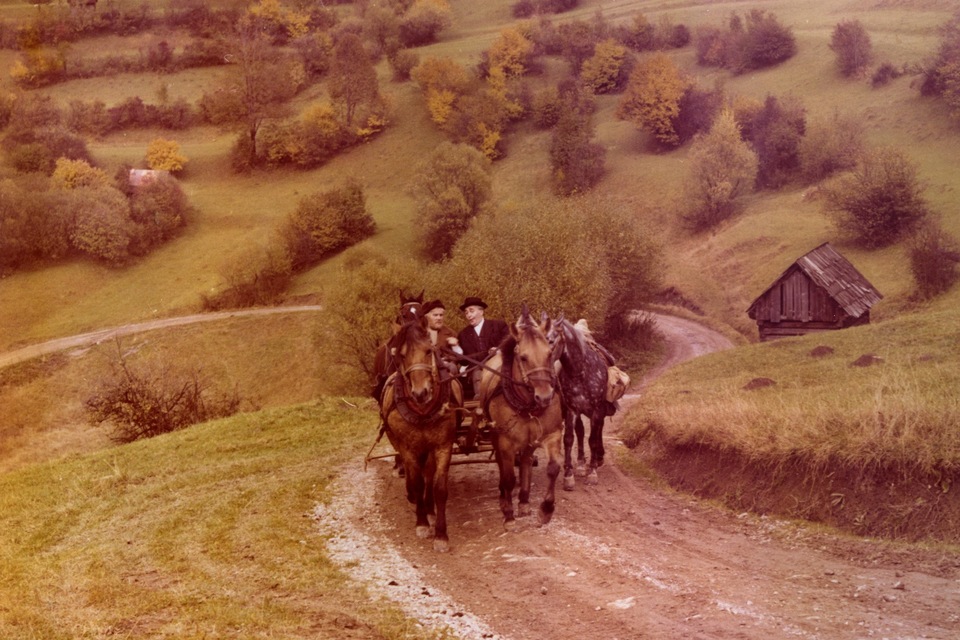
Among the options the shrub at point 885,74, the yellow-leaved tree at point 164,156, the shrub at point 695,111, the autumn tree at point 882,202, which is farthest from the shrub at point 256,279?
the shrub at point 885,74

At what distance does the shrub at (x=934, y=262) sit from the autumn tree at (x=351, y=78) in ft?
134

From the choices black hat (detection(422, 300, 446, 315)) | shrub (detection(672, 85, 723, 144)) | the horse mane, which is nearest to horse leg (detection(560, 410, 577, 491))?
the horse mane

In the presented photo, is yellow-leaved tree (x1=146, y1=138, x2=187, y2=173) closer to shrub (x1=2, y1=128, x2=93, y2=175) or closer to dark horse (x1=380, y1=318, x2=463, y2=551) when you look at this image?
shrub (x1=2, y1=128, x2=93, y2=175)

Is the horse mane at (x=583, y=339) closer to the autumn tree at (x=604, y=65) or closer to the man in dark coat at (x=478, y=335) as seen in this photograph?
the man in dark coat at (x=478, y=335)

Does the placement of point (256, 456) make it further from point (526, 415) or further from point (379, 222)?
point (379, 222)

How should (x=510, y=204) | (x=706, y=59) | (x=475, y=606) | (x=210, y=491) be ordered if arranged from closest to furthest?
(x=475, y=606) < (x=210, y=491) < (x=510, y=204) < (x=706, y=59)

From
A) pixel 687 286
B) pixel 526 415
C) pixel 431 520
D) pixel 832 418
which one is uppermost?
pixel 526 415

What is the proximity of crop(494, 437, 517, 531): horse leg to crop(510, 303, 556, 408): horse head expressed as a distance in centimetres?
93

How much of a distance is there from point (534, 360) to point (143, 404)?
20496 millimetres

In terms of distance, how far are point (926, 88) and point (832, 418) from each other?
58.8m

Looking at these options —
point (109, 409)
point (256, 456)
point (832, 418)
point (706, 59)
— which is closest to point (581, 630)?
point (832, 418)

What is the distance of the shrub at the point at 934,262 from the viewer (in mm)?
42688

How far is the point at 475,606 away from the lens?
28.5 ft

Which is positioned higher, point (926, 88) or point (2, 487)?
point (926, 88)
